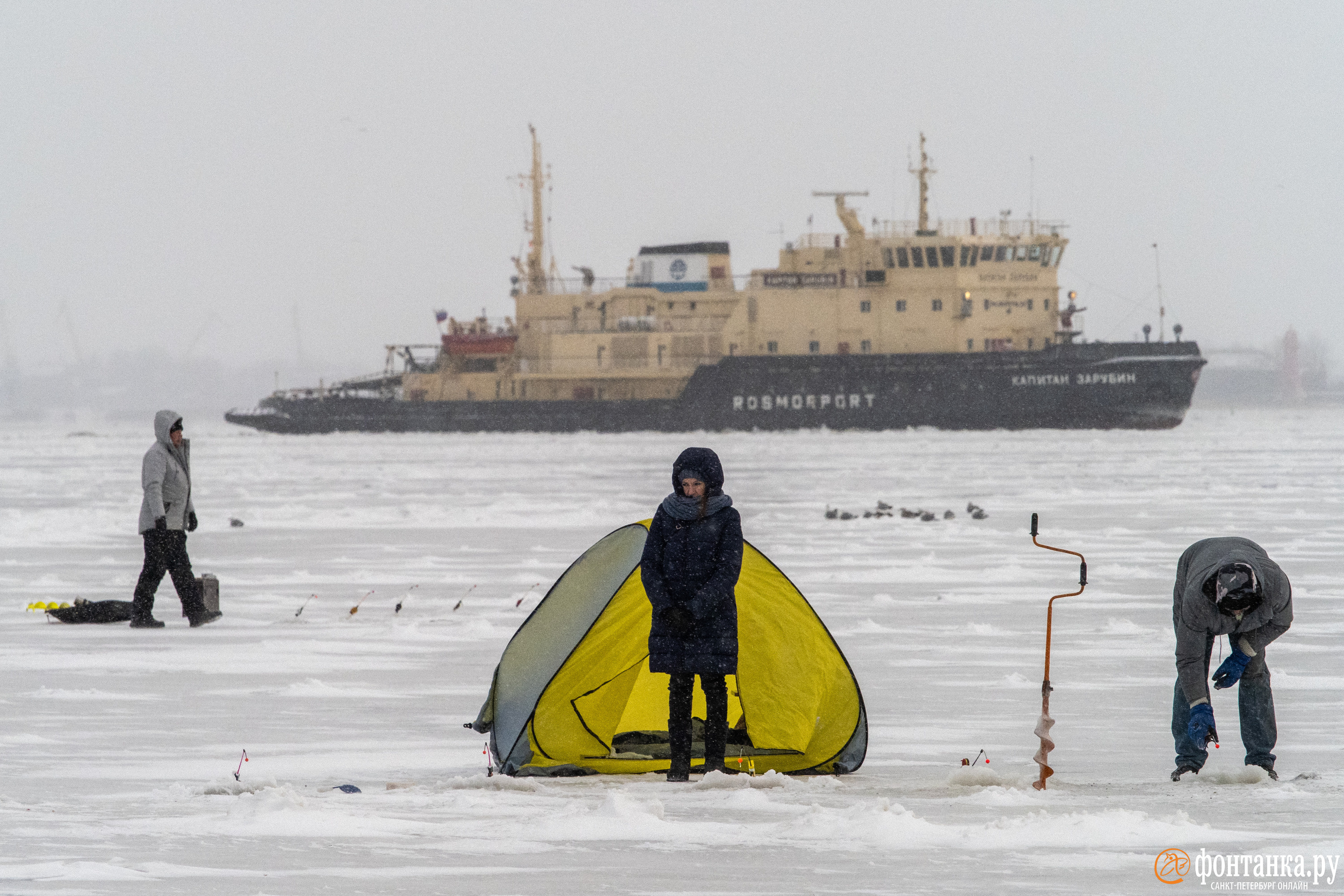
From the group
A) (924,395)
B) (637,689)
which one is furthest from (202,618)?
(924,395)

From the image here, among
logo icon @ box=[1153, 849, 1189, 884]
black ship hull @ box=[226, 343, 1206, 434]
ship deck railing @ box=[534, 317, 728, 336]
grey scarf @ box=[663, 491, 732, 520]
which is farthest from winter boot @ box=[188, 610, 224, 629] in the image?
ship deck railing @ box=[534, 317, 728, 336]

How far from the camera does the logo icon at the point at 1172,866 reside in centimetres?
370

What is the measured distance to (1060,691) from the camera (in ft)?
21.4

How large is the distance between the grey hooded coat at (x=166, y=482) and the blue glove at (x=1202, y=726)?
5.68 m

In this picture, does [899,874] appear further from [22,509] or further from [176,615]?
[22,509]

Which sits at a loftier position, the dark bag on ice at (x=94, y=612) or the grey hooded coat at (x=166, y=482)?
the grey hooded coat at (x=166, y=482)

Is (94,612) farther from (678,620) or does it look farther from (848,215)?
(848,215)

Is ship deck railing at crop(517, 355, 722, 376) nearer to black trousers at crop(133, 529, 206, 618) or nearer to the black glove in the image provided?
black trousers at crop(133, 529, 206, 618)

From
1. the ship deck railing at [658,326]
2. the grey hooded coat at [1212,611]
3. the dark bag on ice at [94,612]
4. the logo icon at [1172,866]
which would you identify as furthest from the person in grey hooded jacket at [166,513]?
the ship deck railing at [658,326]

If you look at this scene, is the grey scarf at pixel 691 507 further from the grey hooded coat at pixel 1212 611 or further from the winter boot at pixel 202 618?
the winter boot at pixel 202 618

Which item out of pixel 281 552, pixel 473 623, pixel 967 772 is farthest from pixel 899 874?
pixel 281 552

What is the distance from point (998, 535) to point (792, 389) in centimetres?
3308

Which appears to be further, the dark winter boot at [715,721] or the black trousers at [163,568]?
the black trousers at [163,568]

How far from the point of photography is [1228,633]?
475cm
